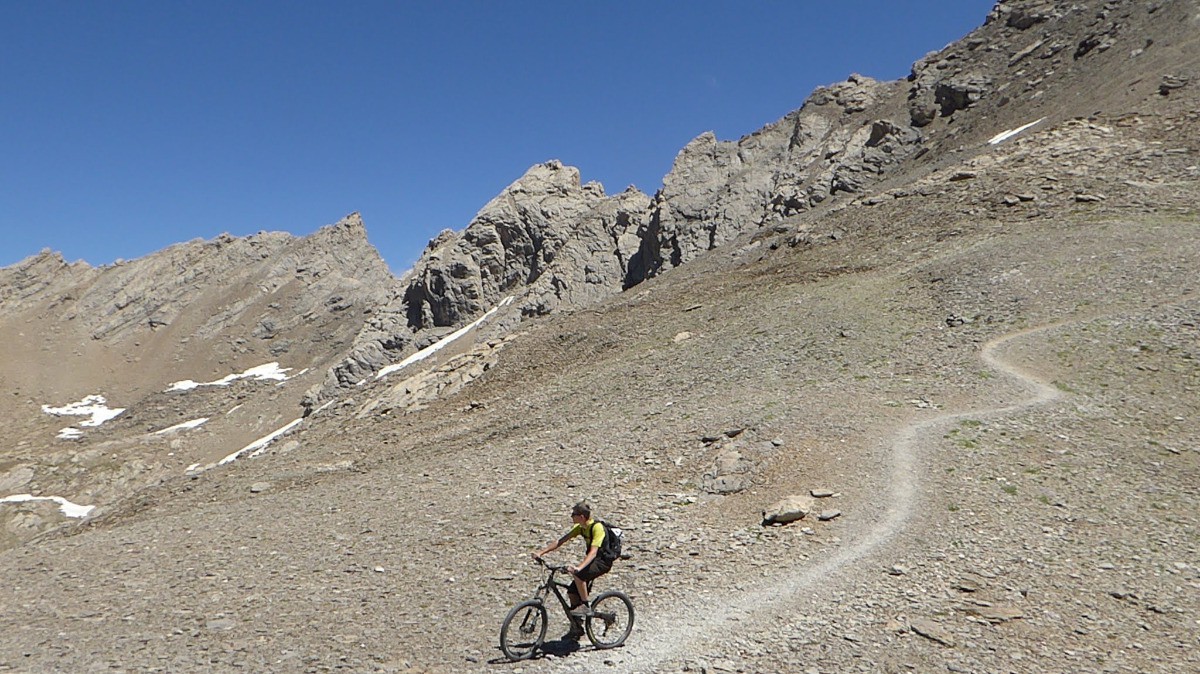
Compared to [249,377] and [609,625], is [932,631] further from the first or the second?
[249,377]

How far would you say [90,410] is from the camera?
7381cm

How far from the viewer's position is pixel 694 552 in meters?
12.9

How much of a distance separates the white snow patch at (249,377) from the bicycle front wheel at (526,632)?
75619 mm

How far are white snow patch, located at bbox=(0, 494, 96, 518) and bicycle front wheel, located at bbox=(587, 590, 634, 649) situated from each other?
4809 centimetres

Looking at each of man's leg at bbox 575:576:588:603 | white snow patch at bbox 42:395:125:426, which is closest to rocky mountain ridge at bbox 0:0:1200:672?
man's leg at bbox 575:576:588:603

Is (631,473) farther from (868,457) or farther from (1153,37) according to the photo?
(1153,37)

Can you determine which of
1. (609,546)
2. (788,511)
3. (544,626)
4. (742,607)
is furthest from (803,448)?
(544,626)

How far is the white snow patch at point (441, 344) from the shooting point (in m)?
50.7

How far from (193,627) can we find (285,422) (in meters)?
44.2

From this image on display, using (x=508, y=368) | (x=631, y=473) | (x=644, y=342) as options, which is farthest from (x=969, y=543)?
(x=508, y=368)

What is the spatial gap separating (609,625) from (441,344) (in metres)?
45.5

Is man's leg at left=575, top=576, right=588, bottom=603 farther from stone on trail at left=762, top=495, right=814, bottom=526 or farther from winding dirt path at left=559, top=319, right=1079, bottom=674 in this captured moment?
stone on trail at left=762, top=495, right=814, bottom=526

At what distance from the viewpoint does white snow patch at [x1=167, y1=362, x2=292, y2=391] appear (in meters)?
79.0

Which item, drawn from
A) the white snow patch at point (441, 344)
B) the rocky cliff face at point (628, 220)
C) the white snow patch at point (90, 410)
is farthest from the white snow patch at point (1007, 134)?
the white snow patch at point (90, 410)
